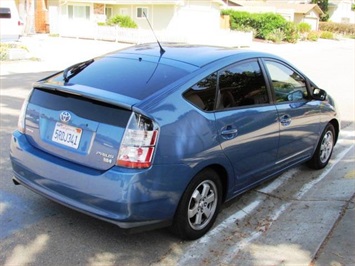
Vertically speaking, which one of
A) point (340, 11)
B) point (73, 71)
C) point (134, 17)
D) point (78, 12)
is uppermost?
point (340, 11)

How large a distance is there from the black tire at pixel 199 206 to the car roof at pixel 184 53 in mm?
1026

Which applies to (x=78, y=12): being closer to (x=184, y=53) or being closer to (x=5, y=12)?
(x=5, y=12)

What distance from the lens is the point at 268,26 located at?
38.9 metres

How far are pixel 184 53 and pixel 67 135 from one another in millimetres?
1455

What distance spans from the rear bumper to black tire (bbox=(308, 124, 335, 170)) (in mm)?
2716

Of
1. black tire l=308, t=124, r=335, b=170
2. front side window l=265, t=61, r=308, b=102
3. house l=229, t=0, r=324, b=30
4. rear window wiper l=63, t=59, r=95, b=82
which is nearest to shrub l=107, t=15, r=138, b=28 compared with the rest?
black tire l=308, t=124, r=335, b=170

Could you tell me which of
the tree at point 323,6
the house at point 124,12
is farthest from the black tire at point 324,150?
the tree at point 323,6

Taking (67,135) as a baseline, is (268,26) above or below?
above

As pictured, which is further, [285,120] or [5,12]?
[5,12]

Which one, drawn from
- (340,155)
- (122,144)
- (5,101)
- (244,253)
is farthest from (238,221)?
(5,101)

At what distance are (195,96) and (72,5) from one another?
1337 inches

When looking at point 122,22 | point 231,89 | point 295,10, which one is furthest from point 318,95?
Result: point 295,10

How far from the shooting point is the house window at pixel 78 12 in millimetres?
35147

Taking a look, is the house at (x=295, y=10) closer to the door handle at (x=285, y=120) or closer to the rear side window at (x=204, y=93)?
the door handle at (x=285, y=120)
